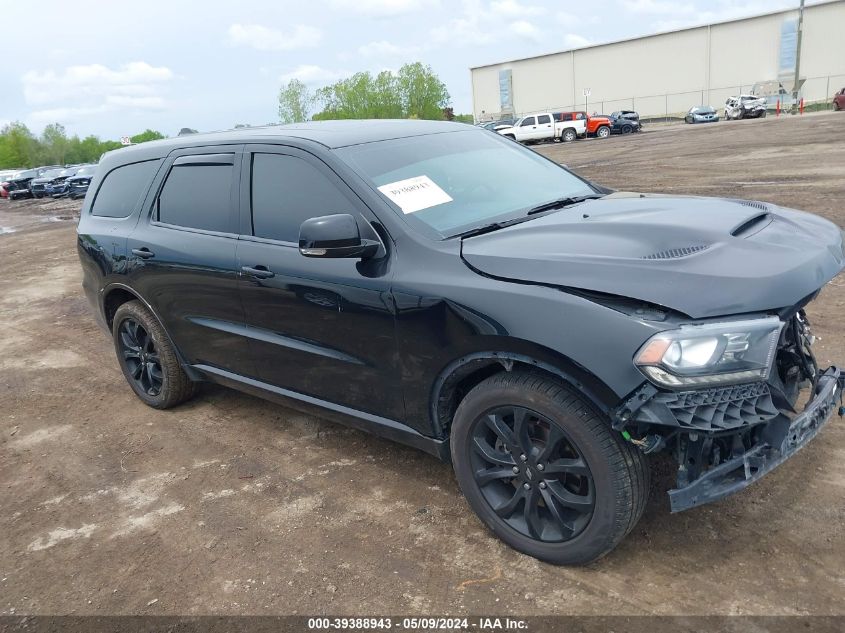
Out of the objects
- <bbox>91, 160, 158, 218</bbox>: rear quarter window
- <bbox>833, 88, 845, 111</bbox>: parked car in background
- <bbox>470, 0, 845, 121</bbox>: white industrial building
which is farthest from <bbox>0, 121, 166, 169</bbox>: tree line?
<bbox>91, 160, 158, 218</bbox>: rear quarter window

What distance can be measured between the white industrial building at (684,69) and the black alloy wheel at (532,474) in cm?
6177

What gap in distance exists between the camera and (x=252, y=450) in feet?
14.1

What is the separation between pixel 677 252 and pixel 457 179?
1.33m

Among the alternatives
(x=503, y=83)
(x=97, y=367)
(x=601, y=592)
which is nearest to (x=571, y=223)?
(x=601, y=592)

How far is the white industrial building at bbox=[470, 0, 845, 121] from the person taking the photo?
2253 inches

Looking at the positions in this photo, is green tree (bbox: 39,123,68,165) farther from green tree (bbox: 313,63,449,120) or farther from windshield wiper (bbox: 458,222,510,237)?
windshield wiper (bbox: 458,222,510,237)

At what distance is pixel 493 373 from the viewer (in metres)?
2.95

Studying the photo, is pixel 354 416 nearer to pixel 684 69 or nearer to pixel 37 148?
pixel 684 69

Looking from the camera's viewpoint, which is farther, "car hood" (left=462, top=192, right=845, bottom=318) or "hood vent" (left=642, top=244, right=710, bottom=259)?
"hood vent" (left=642, top=244, right=710, bottom=259)

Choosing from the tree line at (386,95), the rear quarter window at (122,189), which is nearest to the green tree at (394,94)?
the tree line at (386,95)

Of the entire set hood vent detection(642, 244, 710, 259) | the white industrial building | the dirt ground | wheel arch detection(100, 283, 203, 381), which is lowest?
the dirt ground

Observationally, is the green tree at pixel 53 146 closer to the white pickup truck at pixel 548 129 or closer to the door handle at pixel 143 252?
the white pickup truck at pixel 548 129

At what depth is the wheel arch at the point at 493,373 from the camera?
2.53m

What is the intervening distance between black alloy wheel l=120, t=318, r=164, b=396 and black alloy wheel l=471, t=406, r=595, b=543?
9.17 feet
